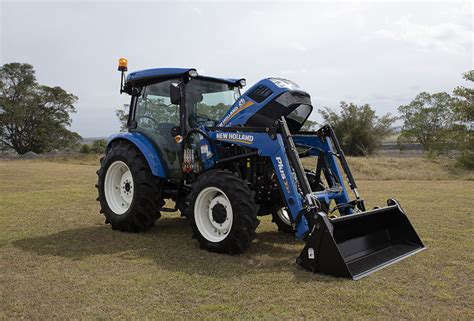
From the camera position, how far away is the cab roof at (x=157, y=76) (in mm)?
Answer: 6137

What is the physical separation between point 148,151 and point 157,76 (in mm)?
1179

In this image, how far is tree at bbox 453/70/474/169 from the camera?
2264 cm

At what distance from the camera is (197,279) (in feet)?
13.7

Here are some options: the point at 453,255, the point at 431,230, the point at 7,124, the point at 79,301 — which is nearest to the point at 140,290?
the point at 79,301

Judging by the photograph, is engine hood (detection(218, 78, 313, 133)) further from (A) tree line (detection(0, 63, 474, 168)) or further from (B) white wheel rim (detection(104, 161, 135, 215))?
(A) tree line (detection(0, 63, 474, 168))

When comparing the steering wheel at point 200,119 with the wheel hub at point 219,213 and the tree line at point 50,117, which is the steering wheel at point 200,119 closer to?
the wheel hub at point 219,213

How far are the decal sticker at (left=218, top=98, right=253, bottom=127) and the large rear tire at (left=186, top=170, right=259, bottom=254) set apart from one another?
887 mm

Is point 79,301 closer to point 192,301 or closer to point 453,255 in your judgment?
point 192,301

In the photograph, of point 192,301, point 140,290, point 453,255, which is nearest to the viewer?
point 192,301

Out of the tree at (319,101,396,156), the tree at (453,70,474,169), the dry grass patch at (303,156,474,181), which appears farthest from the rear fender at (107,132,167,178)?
the tree at (319,101,396,156)

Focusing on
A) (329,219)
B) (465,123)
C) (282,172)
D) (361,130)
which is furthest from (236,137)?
(361,130)

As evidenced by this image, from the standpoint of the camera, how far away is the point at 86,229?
22.1 ft

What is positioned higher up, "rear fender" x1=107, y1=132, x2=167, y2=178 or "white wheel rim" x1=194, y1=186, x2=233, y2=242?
"rear fender" x1=107, y1=132, x2=167, y2=178

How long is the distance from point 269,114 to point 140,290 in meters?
2.67
